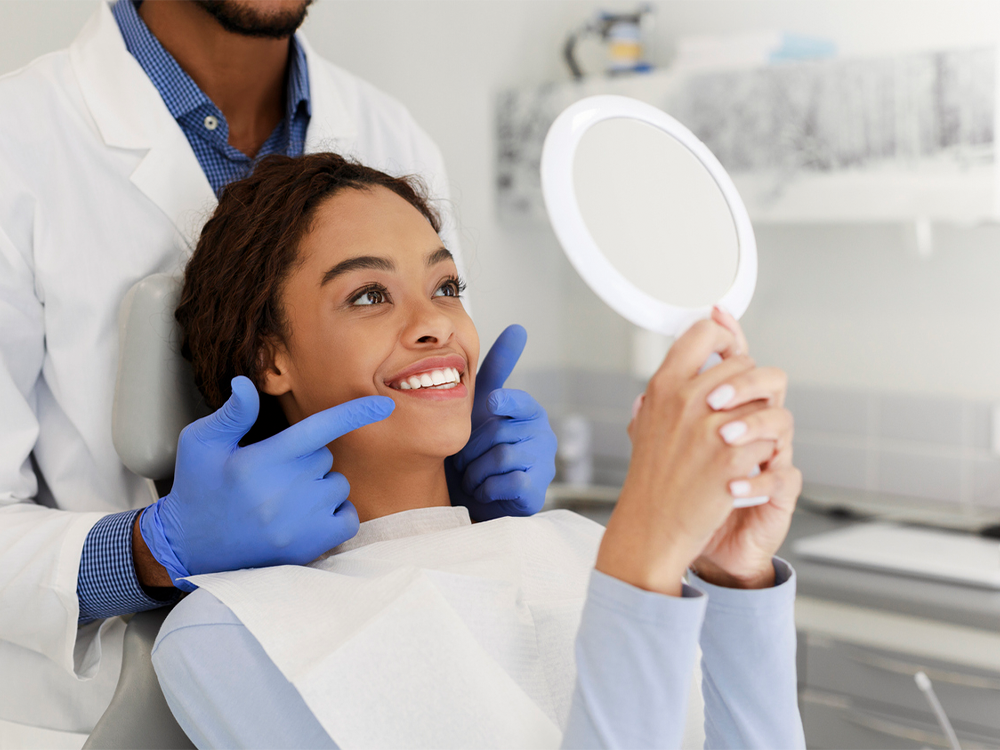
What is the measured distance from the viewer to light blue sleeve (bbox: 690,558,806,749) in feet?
2.63

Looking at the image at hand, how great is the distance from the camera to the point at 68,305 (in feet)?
4.03

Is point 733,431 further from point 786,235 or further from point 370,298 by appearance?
point 786,235

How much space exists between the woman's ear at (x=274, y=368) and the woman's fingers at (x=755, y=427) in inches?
26.8

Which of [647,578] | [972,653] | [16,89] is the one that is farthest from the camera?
[972,653]

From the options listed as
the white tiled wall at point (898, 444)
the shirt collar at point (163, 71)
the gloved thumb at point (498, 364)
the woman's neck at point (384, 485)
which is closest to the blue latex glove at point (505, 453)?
the gloved thumb at point (498, 364)

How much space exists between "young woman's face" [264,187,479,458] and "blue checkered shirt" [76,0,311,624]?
264 mm

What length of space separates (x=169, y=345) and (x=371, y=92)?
2.20 feet

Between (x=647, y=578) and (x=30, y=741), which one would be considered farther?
(x=30, y=741)

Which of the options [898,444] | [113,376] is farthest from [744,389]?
[898,444]

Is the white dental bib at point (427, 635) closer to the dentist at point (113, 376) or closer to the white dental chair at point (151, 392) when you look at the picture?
the dentist at point (113, 376)

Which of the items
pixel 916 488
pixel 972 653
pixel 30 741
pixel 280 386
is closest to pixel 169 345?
pixel 280 386

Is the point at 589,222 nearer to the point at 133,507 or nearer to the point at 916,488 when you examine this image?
the point at 133,507

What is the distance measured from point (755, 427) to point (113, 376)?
915mm

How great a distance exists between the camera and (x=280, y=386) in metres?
1.20
